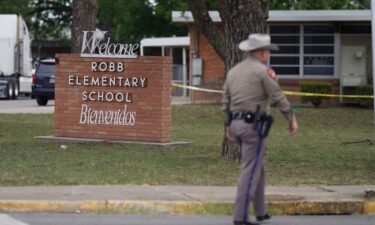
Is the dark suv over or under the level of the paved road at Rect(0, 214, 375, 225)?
over

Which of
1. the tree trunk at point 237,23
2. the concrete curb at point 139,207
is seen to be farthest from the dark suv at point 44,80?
the concrete curb at point 139,207

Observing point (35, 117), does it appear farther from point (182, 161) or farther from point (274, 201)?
point (274, 201)

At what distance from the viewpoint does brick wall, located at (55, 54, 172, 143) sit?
53.5 ft

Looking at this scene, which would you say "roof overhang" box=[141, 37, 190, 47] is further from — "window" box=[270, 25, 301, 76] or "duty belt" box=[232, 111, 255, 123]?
"duty belt" box=[232, 111, 255, 123]

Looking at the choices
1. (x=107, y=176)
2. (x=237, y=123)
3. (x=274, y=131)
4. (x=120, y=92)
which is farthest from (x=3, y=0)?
(x=237, y=123)

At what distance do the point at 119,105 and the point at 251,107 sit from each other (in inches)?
315

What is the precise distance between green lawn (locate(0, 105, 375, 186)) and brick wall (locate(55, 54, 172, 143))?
430 mm

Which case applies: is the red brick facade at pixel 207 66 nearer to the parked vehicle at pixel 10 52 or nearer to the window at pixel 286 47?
the window at pixel 286 47

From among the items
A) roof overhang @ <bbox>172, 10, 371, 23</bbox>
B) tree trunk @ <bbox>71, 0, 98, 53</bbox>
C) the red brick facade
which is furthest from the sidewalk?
the red brick facade

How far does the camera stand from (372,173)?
44.5ft

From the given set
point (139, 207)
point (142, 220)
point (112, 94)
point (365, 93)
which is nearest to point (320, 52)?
point (365, 93)

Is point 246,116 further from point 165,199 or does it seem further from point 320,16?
point 320,16

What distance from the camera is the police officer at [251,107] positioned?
9.01 meters

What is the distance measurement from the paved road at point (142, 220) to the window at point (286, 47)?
22010 millimetres
